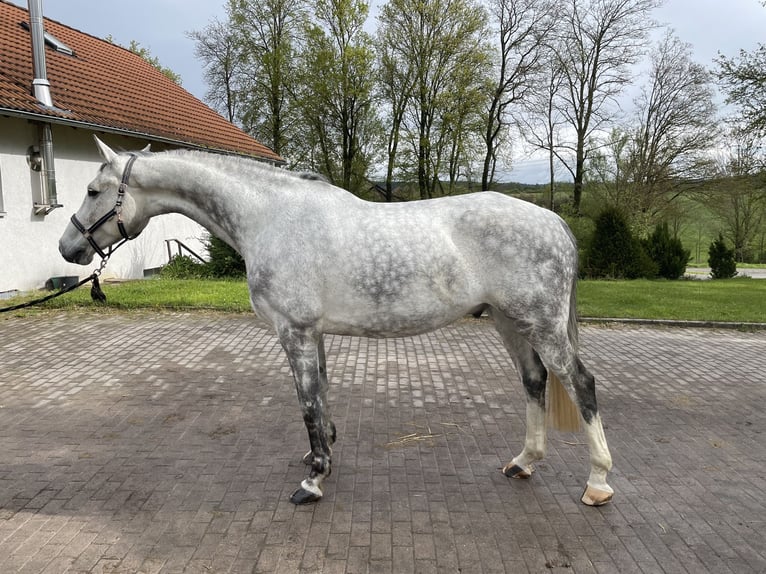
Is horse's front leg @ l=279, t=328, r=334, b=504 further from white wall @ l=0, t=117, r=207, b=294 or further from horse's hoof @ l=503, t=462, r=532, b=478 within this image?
white wall @ l=0, t=117, r=207, b=294

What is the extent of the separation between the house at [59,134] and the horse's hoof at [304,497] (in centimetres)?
737

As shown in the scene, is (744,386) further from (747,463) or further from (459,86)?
(459,86)

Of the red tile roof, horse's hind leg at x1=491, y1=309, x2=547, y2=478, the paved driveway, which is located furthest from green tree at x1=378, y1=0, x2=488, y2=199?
horse's hind leg at x1=491, y1=309, x2=547, y2=478

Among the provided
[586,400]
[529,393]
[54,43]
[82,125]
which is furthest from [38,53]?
[586,400]

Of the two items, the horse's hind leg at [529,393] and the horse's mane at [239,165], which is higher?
the horse's mane at [239,165]

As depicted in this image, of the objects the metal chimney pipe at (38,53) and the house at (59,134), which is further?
the metal chimney pipe at (38,53)

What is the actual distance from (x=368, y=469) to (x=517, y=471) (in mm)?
1069

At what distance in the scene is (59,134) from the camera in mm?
11492

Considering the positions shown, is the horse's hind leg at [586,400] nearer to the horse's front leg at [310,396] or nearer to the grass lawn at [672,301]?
the horse's front leg at [310,396]

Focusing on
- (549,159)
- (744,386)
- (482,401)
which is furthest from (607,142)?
(482,401)

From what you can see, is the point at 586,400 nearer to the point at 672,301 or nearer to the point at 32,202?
the point at 672,301

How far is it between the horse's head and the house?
600 cm

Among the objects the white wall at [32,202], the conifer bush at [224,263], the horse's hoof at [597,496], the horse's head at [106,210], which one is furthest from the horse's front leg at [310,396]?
the conifer bush at [224,263]

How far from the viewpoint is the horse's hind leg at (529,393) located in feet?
11.9
